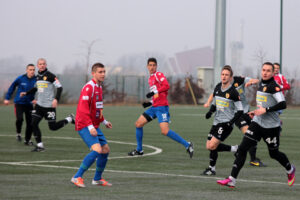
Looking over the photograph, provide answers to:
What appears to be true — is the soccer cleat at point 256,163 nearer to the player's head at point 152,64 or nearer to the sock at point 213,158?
the sock at point 213,158


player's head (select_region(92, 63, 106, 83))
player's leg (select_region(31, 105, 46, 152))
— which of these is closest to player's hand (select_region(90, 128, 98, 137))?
player's head (select_region(92, 63, 106, 83))

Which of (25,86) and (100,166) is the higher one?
(25,86)

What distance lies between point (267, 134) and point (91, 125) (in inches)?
110

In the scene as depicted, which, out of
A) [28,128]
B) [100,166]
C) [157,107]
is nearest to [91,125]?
[100,166]

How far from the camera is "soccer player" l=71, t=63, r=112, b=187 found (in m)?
9.20

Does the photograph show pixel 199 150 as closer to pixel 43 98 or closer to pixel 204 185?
pixel 43 98

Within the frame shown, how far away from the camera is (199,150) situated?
15398 millimetres

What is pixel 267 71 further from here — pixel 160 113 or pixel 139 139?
pixel 139 139

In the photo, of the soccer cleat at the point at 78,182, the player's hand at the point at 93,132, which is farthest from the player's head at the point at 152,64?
the soccer cleat at the point at 78,182

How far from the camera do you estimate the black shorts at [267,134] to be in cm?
953

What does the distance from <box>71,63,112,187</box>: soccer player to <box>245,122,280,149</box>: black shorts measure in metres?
2.35

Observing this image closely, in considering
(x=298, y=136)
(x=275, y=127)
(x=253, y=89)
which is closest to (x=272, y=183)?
(x=275, y=127)

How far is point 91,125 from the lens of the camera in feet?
30.0

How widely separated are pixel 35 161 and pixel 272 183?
205 inches
